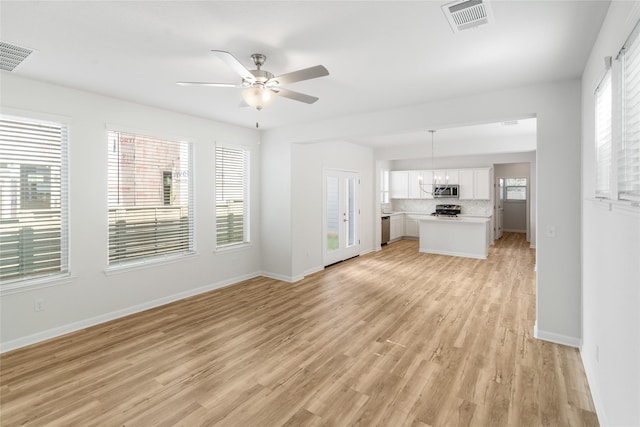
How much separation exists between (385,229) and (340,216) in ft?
9.34

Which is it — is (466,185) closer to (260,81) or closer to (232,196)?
(232,196)

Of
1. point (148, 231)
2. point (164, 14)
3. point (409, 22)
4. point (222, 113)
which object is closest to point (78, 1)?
point (164, 14)

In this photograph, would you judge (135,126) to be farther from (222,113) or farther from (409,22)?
(409,22)

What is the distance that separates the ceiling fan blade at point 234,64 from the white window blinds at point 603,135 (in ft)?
7.93

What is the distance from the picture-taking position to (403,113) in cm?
422

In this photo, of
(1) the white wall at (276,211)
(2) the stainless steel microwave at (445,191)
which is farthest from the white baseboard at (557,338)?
(2) the stainless steel microwave at (445,191)

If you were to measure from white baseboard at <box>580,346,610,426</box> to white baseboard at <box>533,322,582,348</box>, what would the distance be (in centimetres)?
37

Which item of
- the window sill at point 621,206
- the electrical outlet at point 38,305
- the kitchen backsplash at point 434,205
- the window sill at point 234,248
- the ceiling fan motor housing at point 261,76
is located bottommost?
the electrical outlet at point 38,305

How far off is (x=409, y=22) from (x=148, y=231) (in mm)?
4009

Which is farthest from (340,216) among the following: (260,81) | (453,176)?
(260,81)

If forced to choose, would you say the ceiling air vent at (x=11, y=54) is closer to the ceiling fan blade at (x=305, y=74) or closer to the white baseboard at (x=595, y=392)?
the ceiling fan blade at (x=305, y=74)

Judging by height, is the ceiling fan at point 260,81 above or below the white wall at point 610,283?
above

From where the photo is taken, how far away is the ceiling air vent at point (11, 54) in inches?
100

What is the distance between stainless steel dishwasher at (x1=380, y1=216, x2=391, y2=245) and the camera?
9.25m
